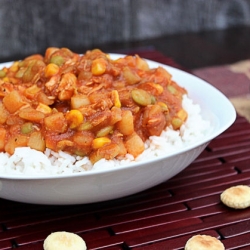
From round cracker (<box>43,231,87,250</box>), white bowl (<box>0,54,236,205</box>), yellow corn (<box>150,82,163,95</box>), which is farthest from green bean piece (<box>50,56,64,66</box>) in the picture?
round cracker (<box>43,231,87,250</box>)

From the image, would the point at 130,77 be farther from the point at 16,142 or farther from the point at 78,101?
the point at 16,142

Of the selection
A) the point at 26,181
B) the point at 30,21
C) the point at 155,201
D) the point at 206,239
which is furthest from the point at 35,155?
the point at 30,21

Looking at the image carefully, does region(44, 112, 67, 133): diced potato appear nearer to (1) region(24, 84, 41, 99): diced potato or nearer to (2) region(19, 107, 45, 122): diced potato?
(2) region(19, 107, 45, 122): diced potato

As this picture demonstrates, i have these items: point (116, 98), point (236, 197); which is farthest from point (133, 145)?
point (236, 197)

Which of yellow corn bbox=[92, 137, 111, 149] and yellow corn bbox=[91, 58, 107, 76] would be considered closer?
yellow corn bbox=[92, 137, 111, 149]

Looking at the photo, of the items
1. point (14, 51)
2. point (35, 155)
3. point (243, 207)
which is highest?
point (35, 155)

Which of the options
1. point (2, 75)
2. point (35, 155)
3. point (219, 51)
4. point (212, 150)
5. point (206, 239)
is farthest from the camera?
point (219, 51)

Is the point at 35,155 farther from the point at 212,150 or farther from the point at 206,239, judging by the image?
the point at 212,150

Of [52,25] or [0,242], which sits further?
[52,25]
